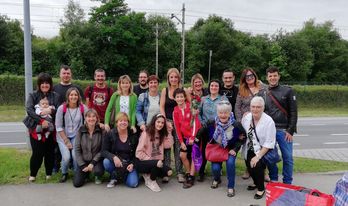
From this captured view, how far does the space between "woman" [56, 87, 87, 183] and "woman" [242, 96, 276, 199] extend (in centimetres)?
270

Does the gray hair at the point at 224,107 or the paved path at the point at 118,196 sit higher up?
the gray hair at the point at 224,107

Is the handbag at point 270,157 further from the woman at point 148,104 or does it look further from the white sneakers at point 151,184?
the woman at point 148,104

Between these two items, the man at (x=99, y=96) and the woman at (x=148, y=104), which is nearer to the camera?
the woman at (x=148, y=104)

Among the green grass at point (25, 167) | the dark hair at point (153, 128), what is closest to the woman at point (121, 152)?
the dark hair at point (153, 128)

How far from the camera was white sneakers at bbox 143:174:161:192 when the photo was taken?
5.28m

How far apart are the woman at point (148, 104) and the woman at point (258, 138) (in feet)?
5.18

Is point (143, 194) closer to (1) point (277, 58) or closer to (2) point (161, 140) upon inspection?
(2) point (161, 140)

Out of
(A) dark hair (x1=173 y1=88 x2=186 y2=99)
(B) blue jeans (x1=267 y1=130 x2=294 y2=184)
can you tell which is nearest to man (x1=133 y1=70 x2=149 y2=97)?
(A) dark hair (x1=173 y1=88 x2=186 y2=99)

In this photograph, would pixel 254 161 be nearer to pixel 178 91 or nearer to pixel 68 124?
pixel 178 91

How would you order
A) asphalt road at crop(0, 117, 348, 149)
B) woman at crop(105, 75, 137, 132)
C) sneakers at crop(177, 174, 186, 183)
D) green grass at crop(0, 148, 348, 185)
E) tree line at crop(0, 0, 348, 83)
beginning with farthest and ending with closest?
tree line at crop(0, 0, 348, 83), asphalt road at crop(0, 117, 348, 149), woman at crop(105, 75, 137, 132), sneakers at crop(177, 174, 186, 183), green grass at crop(0, 148, 348, 185)

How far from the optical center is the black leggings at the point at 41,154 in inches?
215

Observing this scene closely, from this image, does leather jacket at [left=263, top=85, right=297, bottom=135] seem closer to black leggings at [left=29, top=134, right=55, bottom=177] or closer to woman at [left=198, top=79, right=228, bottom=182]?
woman at [left=198, top=79, right=228, bottom=182]

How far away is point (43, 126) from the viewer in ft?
17.6

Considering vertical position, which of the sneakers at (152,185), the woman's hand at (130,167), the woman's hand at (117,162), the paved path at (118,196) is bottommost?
the paved path at (118,196)
